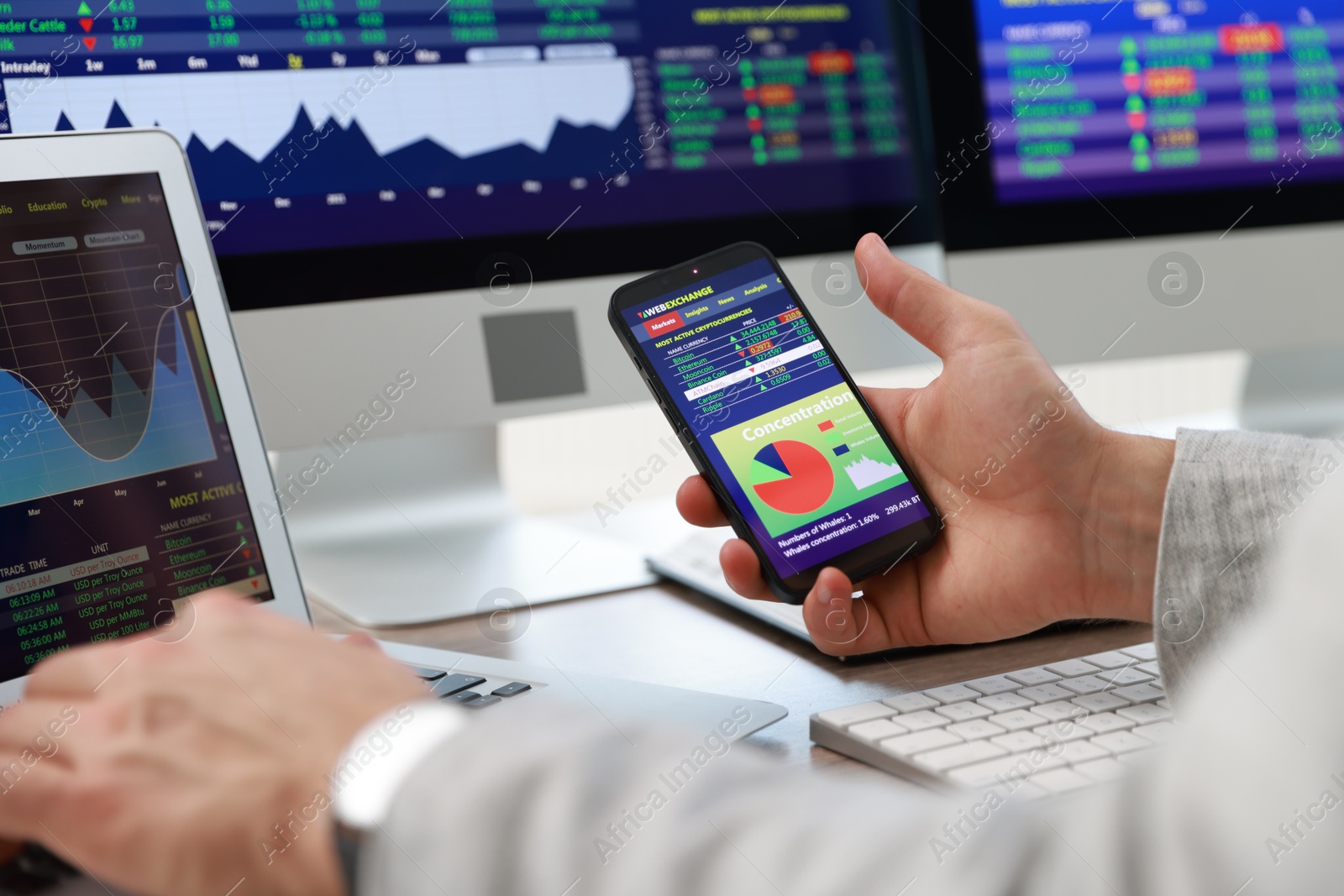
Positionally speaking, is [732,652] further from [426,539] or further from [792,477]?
[426,539]

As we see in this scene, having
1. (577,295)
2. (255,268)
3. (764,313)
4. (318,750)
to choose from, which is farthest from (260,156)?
(318,750)

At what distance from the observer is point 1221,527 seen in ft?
1.68

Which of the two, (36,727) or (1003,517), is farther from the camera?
(1003,517)

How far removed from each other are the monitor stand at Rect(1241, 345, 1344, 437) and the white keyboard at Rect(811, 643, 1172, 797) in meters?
0.71

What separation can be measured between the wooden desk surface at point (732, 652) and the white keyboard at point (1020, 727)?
3cm

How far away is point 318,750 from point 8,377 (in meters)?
0.32

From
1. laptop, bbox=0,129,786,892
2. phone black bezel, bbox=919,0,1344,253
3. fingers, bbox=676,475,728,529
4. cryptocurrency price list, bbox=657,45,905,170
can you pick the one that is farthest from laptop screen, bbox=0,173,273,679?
phone black bezel, bbox=919,0,1344,253

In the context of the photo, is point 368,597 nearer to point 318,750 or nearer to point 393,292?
point 393,292

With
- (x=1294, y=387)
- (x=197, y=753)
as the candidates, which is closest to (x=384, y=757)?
(x=197, y=753)

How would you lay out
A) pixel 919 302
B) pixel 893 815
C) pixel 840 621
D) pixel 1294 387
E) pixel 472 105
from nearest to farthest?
pixel 893 815
pixel 840 621
pixel 919 302
pixel 472 105
pixel 1294 387

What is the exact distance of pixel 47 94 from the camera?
659 millimetres

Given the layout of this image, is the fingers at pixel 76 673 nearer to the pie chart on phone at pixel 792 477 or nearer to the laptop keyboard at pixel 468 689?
the laptop keyboard at pixel 468 689

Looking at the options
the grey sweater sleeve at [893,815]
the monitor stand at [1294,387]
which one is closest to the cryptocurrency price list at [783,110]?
the monitor stand at [1294,387]

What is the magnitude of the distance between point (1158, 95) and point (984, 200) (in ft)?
0.69
